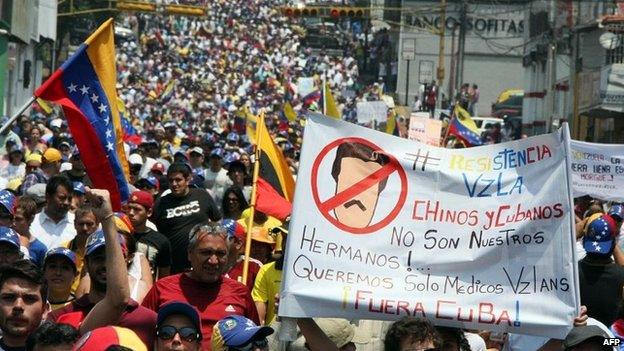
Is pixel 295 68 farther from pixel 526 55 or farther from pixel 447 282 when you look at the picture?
pixel 447 282

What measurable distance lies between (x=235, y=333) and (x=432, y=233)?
4.48ft

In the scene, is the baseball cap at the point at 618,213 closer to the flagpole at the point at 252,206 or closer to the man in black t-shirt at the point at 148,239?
the flagpole at the point at 252,206

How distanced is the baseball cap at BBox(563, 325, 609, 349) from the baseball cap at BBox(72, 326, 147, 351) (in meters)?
A: 2.14

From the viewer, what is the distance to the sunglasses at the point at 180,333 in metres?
7.11

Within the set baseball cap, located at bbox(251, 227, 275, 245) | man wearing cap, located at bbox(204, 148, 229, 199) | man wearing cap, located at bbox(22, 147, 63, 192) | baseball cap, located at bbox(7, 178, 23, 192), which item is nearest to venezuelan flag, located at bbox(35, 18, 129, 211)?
baseball cap, located at bbox(251, 227, 275, 245)

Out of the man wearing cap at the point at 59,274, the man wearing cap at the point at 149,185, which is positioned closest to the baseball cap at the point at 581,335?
the man wearing cap at the point at 59,274

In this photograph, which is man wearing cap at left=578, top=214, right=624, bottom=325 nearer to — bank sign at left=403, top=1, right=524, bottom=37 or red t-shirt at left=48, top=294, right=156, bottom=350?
red t-shirt at left=48, top=294, right=156, bottom=350

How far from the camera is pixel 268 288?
10664 mm

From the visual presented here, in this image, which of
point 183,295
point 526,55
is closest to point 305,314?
point 183,295

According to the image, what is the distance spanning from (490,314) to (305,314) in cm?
80

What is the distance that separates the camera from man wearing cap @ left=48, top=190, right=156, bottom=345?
7.56 meters

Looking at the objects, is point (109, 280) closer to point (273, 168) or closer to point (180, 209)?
point (273, 168)

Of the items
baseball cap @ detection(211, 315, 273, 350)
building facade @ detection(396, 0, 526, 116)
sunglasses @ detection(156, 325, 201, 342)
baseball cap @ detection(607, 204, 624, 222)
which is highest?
baseball cap @ detection(211, 315, 273, 350)

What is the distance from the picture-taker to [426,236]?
7.98 m
